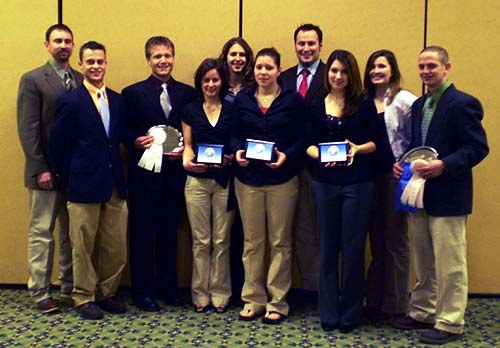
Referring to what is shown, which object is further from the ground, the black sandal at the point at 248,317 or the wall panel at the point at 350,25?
the wall panel at the point at 350,25

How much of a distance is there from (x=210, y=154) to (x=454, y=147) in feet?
4.64

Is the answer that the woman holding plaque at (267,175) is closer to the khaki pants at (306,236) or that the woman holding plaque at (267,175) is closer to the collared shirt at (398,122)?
the khaki pants at (306,236)

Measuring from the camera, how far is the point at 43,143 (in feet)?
12.4

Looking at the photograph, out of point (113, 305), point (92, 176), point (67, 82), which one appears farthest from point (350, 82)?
point (113, 305)

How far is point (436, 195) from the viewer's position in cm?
334

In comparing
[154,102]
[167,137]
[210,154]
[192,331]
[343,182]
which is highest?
[154,102]

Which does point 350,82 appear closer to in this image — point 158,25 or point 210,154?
point 210,154

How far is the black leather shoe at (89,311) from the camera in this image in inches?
146

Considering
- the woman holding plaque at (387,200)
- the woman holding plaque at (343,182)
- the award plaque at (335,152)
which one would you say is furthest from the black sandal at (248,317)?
the award plaque at (335,152)

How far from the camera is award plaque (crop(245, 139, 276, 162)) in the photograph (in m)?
3.47

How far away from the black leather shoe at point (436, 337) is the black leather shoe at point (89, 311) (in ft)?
6.40

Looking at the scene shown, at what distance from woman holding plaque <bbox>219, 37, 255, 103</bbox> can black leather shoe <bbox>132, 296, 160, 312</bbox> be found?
1.40 m

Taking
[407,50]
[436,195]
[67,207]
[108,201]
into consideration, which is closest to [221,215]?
[108,201]

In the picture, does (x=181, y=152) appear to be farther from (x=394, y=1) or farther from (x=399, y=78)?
(x=394, y=1)
